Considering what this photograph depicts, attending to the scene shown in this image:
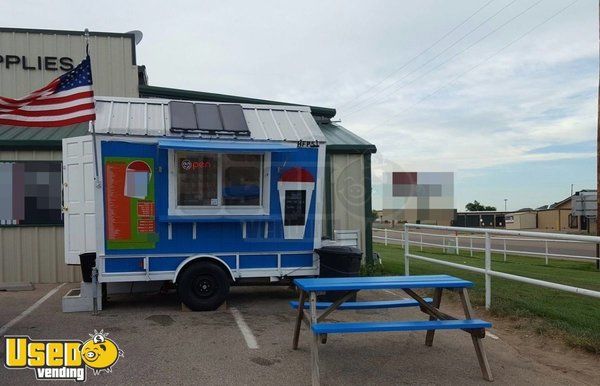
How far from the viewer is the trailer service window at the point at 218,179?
27.5 feet

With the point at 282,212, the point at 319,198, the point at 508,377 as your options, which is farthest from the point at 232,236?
the point at 508,377

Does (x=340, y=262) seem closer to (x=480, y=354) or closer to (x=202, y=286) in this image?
(x=202, y=286)

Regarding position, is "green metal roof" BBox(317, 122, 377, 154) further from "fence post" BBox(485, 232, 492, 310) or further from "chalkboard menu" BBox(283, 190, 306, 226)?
"fence post" BBox(485, 232, 492, 310)

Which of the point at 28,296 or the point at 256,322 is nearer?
the point at 256,322

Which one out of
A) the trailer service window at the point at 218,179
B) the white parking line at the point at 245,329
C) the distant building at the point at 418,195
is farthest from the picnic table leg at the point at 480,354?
the distant building at the point at 418,195

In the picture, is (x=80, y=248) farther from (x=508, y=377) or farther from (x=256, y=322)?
(x=508, y=377)

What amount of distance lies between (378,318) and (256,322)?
1.78 meters

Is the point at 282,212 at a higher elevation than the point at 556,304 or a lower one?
higher

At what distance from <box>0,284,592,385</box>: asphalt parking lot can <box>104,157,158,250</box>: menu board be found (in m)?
1.11

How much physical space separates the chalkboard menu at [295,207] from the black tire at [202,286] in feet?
4.48

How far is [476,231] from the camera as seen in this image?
27.3ft

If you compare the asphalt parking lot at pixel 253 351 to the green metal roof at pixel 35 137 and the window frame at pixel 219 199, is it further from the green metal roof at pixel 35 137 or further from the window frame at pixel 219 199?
the green metal roof at pixel 35 137

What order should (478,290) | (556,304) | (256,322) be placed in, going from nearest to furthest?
(256,322)
(556,304)
(478,290)

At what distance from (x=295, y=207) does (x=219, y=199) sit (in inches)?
49.2
